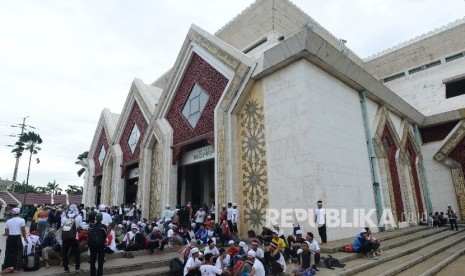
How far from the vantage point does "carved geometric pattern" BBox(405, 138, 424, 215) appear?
14.3 meters

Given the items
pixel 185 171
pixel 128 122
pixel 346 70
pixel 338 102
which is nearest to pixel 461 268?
pixel 338 102

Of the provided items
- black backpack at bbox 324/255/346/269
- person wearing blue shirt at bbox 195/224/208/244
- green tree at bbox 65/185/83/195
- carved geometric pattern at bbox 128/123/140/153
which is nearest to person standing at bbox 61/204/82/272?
person wearing blue shirt at bbox 195/224/208/244

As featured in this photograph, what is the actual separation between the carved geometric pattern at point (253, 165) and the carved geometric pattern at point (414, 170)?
A: 906 centimetres

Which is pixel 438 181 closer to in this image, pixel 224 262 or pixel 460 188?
pixel 460 188

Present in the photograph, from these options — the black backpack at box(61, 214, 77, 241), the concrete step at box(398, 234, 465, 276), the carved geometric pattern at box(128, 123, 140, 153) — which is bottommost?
the concrete step at box(398, 234, 465, 276)

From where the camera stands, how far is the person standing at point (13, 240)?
5.34 m

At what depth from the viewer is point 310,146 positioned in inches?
325

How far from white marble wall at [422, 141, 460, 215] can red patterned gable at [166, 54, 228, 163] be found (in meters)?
12.0

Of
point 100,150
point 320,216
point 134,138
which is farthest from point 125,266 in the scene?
point 100,150

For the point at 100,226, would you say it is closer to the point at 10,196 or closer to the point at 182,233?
the point at 182,233

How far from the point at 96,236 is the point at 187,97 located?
29.8 feet

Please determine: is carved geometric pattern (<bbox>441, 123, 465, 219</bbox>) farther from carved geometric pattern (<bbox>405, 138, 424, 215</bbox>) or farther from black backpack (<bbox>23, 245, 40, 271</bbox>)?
black backpack (<bbox>23, 245, 40, 271</bbox>)

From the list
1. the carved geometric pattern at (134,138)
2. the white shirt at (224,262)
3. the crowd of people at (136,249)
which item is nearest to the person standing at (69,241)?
the crowd of people at (136,249)

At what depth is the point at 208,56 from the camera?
12406 mm
